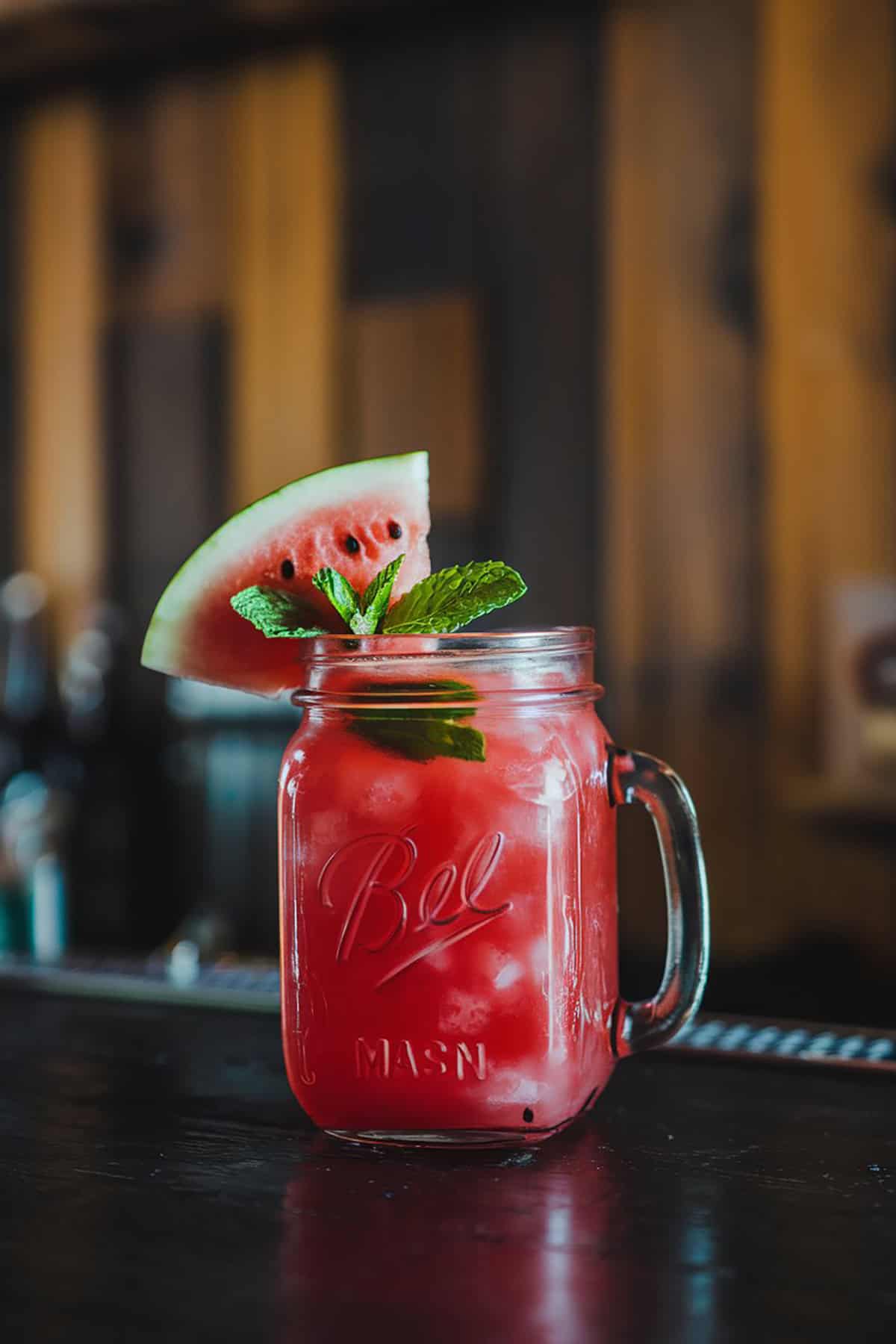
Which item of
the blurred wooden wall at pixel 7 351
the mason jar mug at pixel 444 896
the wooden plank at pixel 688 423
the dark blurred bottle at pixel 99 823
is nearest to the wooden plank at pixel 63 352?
the blurred wooden wall at pixel 7 351

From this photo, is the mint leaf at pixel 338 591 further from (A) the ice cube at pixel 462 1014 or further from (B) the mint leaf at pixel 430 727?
(A) the ice cube at pixel 462 1014

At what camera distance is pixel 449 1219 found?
47cm

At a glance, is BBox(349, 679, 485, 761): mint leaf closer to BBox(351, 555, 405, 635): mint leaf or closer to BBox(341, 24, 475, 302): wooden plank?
BBox(351, 555, 405, 635): mint leaf

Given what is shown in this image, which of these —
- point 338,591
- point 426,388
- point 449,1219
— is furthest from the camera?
point 426,388

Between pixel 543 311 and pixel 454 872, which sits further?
pixel 543 311

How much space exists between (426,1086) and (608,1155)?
7 cm

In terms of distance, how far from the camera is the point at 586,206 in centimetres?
196

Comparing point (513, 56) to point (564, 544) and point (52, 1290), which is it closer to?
point (564, 544)

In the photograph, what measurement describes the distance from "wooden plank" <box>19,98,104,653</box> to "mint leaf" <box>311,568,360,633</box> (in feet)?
5.96

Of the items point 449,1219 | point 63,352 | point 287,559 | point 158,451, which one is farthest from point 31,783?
point 449,1219

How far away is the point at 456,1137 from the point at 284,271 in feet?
5.89

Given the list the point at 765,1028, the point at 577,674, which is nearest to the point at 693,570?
the point at 765,1028

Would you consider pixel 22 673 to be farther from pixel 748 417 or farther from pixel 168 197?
pixel 748 417

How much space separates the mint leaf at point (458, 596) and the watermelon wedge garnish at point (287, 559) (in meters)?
0.03
